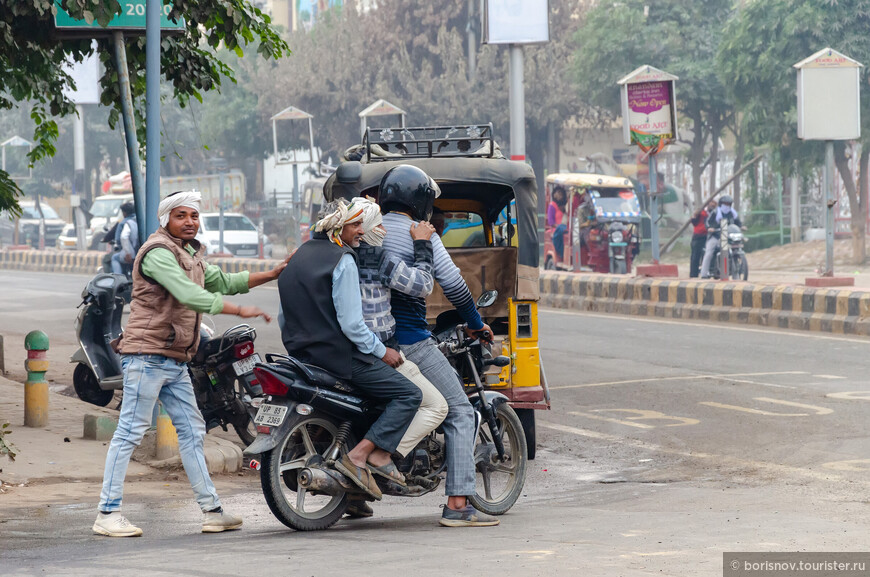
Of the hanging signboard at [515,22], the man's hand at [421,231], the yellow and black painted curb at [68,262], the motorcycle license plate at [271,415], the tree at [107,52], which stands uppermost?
the hanging signboard at [515,22]

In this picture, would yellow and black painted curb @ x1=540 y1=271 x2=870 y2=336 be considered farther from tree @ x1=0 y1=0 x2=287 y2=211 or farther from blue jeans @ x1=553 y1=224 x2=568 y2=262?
tree @ x1=0 y1=0 x2=287 y2=211

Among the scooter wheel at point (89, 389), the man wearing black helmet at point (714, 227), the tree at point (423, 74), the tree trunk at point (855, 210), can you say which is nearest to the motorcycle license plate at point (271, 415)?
the scooter wheel at point (89, 389)

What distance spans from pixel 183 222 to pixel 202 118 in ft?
173

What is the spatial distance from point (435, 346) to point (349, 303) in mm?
613

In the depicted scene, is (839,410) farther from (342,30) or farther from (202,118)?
(202,118)

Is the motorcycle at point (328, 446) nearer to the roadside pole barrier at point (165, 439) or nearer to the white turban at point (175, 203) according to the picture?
the white turban at point (175, 203)

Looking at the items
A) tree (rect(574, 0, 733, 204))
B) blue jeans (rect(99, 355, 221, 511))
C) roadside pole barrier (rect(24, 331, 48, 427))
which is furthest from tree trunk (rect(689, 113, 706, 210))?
blue jeans (rect(99, 355, 221, 511))

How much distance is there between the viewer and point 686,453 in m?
8.88

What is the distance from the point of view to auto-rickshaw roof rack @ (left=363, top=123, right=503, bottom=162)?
32.4 feet

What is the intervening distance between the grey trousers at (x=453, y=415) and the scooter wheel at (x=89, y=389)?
18.4ft

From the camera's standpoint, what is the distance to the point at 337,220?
604cm

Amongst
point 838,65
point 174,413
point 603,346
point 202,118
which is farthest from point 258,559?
point 202,118

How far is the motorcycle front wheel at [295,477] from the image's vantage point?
19.3ft

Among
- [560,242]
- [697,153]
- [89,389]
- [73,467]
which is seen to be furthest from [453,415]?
[697,153]
